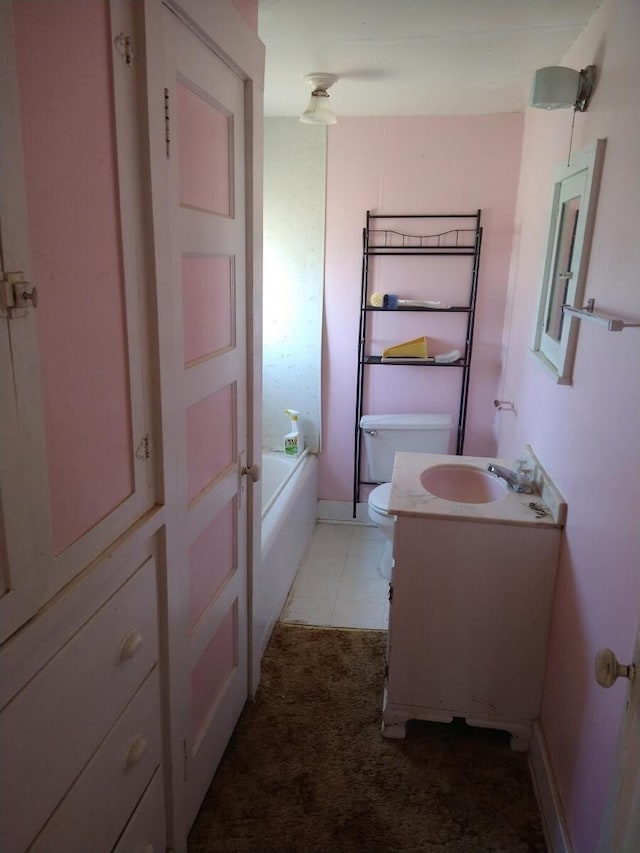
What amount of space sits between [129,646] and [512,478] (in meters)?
1.36

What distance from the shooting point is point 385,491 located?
3020 mm

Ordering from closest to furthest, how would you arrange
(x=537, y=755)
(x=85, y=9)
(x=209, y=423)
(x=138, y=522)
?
1. (x=85, y=9)
2. (x=138, y=522)
3. (x=209, y=423)
4. (x=537, y=755)

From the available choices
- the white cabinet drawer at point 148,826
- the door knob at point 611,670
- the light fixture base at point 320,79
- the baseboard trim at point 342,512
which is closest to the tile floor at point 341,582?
the baseboard trim at point 342,512

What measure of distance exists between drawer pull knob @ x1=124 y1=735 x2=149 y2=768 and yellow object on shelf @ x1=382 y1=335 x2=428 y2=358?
238cm

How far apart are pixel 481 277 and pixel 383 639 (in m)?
1.88

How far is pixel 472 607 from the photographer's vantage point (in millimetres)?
1869

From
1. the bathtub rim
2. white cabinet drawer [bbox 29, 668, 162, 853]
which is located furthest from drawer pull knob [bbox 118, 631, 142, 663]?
the bathtub rim

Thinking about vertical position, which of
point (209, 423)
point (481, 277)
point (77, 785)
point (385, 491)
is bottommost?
point (385, 491)

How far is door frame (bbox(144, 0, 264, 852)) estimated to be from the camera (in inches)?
45.4

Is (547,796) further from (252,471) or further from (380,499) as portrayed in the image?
(380,499)

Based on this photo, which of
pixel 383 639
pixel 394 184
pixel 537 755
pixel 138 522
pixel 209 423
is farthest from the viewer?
pixel 394 184

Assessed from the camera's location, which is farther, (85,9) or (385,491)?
(385,491)

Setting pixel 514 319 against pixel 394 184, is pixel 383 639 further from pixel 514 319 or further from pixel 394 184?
pixel 394 184

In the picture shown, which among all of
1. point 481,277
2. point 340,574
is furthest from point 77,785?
point 481,277
